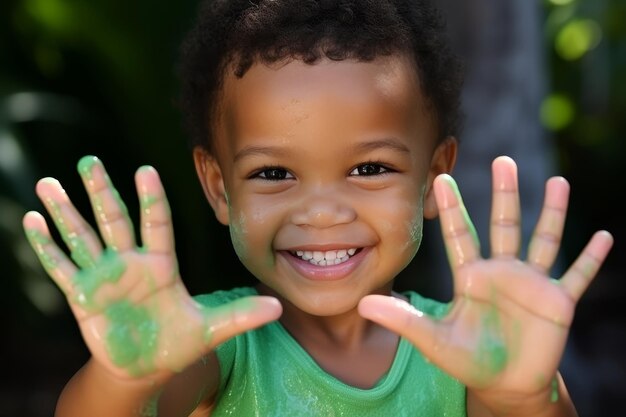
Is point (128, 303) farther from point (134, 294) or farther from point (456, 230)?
point (456, 230)

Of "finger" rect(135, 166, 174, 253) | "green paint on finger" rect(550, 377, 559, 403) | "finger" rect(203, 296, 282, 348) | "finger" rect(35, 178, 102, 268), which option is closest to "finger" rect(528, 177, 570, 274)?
"green paint on finger" rect(550, 377, 559, 403)

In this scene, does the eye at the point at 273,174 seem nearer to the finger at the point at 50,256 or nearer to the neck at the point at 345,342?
the neck at the point at 345,342

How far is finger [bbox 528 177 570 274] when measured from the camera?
5.79ft

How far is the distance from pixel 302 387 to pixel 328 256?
0.29 m

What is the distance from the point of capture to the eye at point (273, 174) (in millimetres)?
2041

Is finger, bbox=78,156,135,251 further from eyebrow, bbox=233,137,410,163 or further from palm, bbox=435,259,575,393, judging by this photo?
palm, bbox=435,259,575,393

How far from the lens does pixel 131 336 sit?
5.54 feet

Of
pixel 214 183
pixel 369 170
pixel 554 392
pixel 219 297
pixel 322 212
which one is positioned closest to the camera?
pixel 554 392

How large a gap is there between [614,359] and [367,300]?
10.0 feet

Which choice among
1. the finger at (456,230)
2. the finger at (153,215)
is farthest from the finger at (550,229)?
the finger at (153,215)

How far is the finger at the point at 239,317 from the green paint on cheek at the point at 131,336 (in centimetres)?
10

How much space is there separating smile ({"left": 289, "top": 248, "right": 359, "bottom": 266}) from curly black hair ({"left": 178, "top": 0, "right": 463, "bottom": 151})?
1.25 feet

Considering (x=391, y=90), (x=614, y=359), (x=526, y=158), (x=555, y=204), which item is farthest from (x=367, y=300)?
(x=614, y=359)

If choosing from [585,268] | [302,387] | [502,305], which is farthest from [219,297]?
[585,268]
